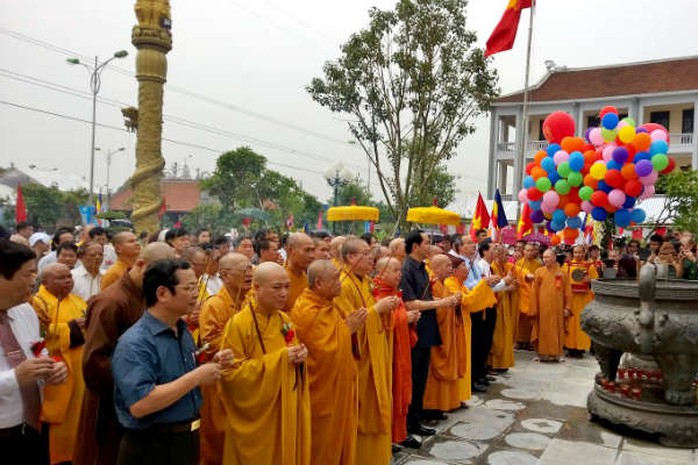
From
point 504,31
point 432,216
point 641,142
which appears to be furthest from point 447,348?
point 504,31

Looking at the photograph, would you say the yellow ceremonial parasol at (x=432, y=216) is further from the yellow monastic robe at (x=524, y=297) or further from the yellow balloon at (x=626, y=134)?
the yellow balloon at (x=626, y=134)

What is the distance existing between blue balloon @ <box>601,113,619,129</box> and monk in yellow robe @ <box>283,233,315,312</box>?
11.9ft

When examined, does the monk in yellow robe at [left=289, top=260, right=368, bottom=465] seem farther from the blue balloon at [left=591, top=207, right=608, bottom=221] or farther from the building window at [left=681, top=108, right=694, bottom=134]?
the building window at [left=681, top=108, right=694, bottom=134]

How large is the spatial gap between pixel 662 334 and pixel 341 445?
2.77m

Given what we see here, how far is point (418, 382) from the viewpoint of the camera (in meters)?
5.06

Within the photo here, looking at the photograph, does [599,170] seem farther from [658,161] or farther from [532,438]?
[532,438]

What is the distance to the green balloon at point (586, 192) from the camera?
6160mm

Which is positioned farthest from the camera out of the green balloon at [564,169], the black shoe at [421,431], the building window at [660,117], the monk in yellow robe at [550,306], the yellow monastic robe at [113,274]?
the building window at [660,117]

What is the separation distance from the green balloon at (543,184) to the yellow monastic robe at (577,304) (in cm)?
224

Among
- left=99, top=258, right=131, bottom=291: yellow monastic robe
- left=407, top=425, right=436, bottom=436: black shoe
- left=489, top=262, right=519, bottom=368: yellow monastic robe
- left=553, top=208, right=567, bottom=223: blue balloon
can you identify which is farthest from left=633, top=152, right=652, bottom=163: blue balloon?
left=99, top=258, right=131, bottom=291: yellow monastic robe

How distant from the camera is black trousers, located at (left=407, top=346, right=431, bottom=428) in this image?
4.99 meters

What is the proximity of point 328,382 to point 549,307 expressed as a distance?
17.8 ft

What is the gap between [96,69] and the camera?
21.2 metres

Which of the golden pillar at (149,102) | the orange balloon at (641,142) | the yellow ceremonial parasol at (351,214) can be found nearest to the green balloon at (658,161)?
the orange balloon at (641,142)
